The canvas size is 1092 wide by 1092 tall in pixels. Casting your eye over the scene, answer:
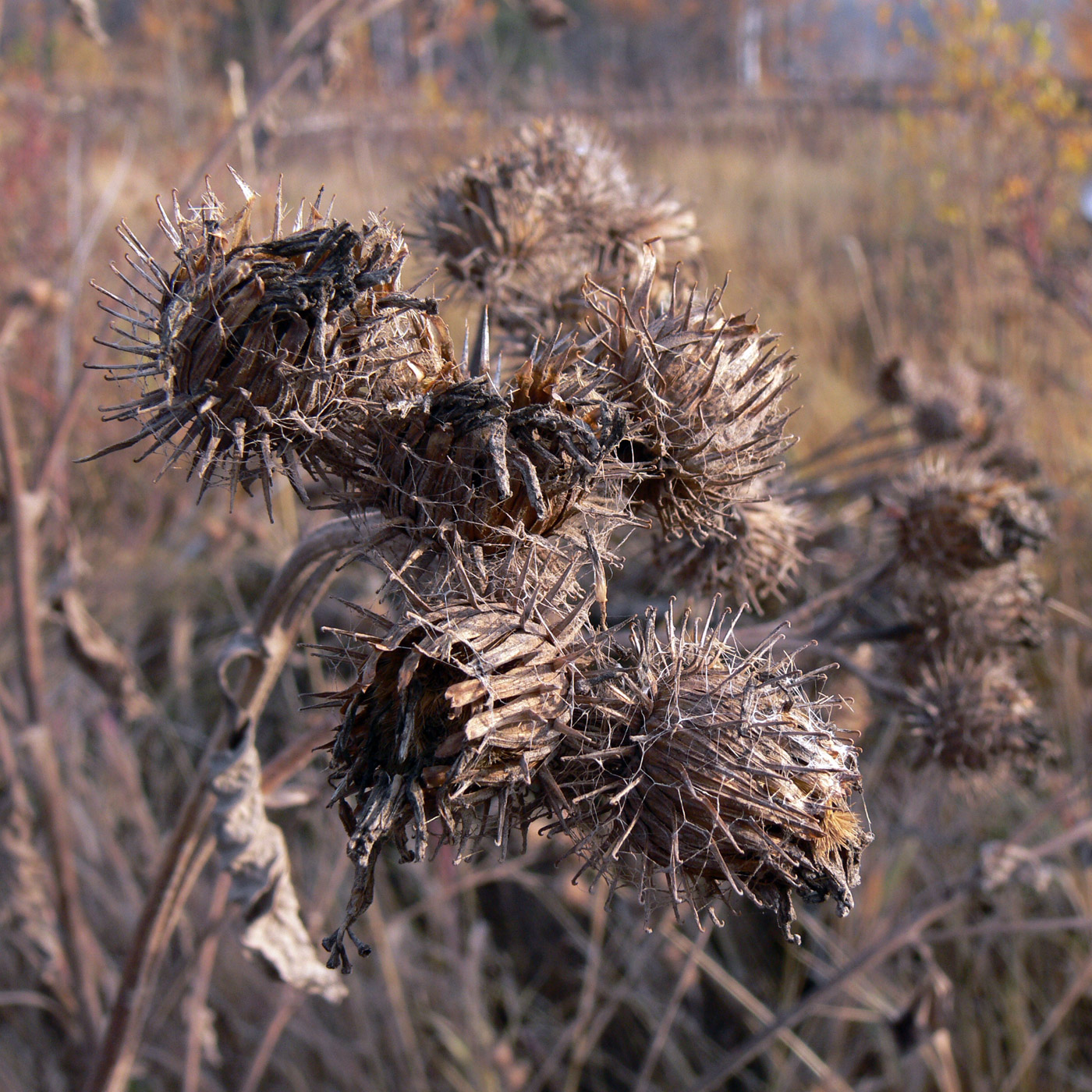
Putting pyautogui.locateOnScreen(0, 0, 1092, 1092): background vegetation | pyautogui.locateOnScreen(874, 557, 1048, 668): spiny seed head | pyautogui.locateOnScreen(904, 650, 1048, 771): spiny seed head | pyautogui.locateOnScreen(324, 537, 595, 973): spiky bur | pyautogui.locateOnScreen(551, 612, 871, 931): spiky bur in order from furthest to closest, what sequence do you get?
pyautogui.locateOnScreen(0, 0, 1092, 1092): background vegetation, pyautogui.locateOnScreen(874, 557, 1048, 668): spiny seed head, pyautogui.locateOnScreen(904, 650, 1048, 771): spiny seed head, pyautogui.locateOnScreen(551, 612, 871, 931): spiky bur, pyautogui.locateOnScreen(324, 537, 595, 973): spiky bur

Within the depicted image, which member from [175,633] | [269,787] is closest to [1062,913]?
[269,787]

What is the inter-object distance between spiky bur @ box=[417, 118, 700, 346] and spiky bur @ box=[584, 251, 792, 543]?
0.35 meters

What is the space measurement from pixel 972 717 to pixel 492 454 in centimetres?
138

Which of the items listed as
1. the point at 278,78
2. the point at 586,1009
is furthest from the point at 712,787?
the point at 278,78

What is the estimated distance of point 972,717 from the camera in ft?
6.24

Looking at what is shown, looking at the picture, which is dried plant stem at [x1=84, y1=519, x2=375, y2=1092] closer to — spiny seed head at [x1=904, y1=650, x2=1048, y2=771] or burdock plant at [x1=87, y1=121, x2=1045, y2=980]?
burdock plant at [x1=87, y1=121, x2=1045, y2=980]

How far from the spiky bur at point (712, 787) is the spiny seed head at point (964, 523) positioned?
1.02 m

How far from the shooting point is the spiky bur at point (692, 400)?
1301mm

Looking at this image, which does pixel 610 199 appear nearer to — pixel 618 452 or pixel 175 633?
pixel 618 452

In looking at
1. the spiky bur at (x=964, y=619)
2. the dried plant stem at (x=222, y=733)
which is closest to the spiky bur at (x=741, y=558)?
the spiky bur at (x=964, y=619)

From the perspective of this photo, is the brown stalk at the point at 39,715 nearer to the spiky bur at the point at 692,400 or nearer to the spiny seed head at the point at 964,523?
the spiky bur at the point at 692,400

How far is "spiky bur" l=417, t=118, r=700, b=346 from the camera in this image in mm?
1749

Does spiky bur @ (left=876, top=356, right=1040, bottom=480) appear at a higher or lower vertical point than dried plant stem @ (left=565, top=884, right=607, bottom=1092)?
higher

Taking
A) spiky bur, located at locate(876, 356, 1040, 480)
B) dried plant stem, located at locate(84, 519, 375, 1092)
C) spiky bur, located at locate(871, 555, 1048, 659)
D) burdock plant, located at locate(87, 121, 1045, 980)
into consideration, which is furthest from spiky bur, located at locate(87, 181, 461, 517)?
spiky bur, located at locate(876, 356, 1040, 480)
